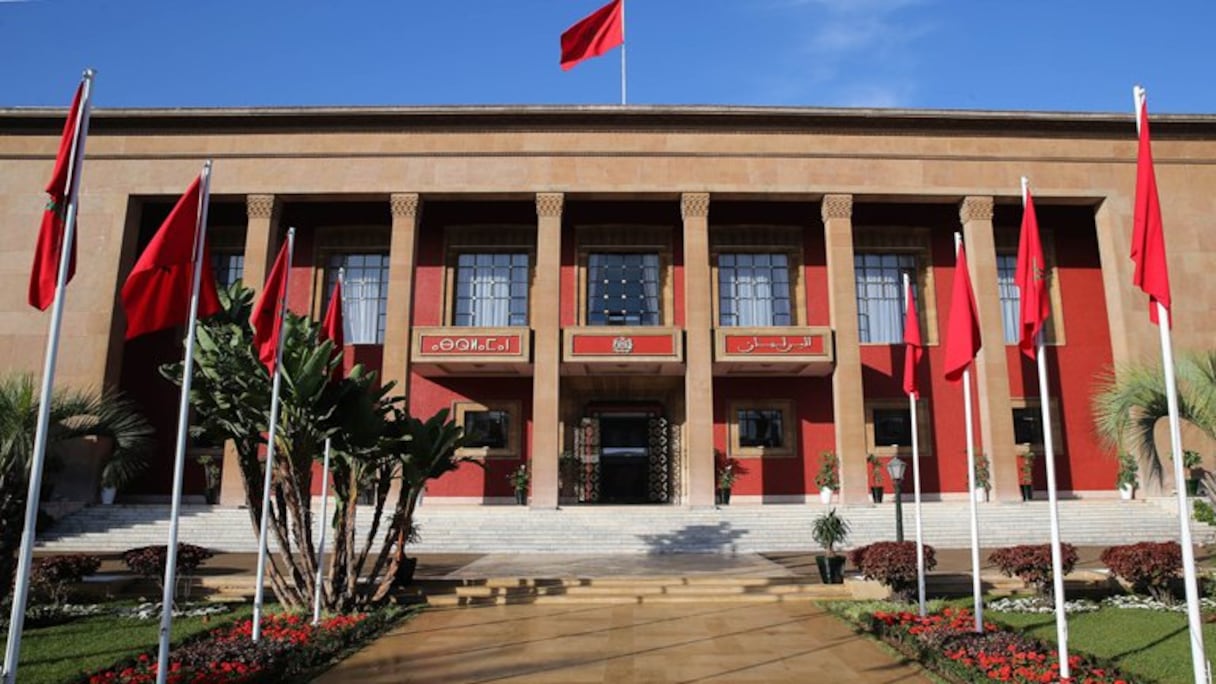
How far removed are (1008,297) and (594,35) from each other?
642 inches

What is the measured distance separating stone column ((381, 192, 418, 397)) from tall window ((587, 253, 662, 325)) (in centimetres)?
595

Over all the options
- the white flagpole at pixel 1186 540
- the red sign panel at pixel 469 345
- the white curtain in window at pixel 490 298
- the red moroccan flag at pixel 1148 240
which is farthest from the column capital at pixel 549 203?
the white flagpole at pixel 1186 540

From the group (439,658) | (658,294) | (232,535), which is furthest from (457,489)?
(439,658)

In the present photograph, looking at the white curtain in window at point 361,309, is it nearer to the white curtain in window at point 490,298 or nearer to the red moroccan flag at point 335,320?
the white curtain in window at point 490,298

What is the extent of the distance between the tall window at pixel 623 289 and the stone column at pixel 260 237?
33.0ft

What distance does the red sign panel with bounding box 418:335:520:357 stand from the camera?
930 inches

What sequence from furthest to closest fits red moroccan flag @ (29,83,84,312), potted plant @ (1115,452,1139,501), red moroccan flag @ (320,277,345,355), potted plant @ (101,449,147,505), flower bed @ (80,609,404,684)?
potted plant @ (1115,452,1139,501), potted plant @ (101,449,147,505), red moroccan flag @ (320,277,345,355), flower bed @ (80,609,404,684), red moroccan flag @ (29,83,84,312)

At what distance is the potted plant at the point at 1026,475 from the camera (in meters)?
24.4

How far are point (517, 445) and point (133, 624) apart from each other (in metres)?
15.7

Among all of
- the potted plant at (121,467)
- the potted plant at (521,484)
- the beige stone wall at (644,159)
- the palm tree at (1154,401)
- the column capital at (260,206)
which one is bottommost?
the potted plant at (521,484)

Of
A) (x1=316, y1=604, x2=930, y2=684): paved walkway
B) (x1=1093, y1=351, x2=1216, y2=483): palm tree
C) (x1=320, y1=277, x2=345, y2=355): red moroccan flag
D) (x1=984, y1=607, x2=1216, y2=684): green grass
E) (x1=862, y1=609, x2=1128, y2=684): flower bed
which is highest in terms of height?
(x1=320, y1=277, x2=345, y2=355): red moroccan flag

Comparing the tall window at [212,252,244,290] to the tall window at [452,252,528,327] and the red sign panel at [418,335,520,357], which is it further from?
the red sign panel at [418,335,520,357]

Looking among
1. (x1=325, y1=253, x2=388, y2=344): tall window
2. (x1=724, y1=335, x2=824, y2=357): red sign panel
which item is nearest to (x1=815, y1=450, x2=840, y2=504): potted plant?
(x1=724, y1=335, x2=824, y2=357): red sign panel

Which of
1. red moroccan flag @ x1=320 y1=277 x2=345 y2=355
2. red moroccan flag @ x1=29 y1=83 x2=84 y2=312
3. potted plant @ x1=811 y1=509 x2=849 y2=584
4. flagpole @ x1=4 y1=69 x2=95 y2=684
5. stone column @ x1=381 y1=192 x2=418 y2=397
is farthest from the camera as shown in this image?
stone column @ x1=381 y1=192 x2=418 y2=397
